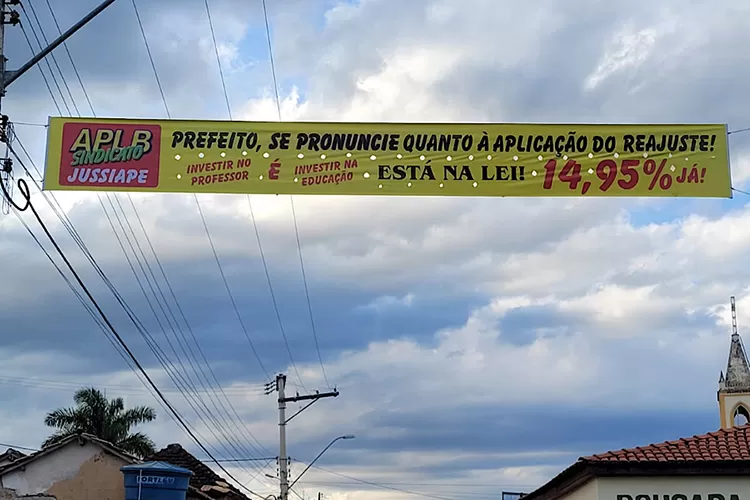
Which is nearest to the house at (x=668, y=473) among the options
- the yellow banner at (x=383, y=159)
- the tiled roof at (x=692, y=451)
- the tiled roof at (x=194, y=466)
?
the tiled roof at (x=692, y=451)

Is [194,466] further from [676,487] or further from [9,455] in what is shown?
[676,487]

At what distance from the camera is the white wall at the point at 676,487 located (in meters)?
19.1

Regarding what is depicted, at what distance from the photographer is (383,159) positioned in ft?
42.9

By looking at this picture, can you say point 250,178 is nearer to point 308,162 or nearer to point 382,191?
point 308,162

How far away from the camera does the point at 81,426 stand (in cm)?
4588

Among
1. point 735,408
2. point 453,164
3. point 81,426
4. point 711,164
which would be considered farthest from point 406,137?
point 735,408

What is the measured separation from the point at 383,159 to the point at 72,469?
50.3 ft

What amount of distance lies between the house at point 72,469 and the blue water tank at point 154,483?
375 centimetres

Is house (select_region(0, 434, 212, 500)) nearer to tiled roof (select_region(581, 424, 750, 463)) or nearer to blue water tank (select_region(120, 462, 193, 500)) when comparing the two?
blue water tank (select_region(120, 462, 193, 500))

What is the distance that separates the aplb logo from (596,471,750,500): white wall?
1124 centimetres

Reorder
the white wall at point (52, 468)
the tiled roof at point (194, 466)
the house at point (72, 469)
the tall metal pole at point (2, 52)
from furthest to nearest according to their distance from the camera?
the tiled roof at point (194, 466), the white wall at point (52, 468), the house at point (72, 469), the tall metal pole at point (2, 52)

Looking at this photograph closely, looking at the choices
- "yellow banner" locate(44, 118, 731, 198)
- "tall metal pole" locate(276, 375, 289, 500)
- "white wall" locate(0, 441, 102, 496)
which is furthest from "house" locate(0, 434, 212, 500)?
"yellow banner" locate(44, 118, 731, 198)

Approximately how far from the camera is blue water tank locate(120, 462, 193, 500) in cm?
2066

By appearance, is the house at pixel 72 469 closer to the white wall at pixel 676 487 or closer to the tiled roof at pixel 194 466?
the tiled roof at pixel 194 466
